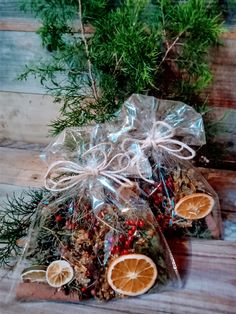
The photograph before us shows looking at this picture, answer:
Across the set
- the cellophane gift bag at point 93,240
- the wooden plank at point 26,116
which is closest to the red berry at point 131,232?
the cellophane gift bag at point 93,240

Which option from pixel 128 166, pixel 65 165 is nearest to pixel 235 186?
pixel 128 166

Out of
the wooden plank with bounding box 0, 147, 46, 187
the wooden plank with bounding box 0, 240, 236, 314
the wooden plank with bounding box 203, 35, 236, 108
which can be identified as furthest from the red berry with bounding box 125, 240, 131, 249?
the wooden plank with bounding box 203, 35, 236, 108

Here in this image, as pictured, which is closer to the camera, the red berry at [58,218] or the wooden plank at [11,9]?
the red berry at [58,218]

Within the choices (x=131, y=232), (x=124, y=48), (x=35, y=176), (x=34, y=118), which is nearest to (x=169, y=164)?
(x=131, y=232)

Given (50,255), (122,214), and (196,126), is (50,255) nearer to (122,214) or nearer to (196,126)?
(122,214)

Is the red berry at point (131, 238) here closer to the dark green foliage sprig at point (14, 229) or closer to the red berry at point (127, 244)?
the red berry at point (127, 244)

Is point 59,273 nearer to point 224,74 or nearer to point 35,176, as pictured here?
point 35,176

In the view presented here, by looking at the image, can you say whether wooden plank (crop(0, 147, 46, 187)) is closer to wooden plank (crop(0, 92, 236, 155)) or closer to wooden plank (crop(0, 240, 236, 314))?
wooden plank (crop(0, 92, 236, 155))
